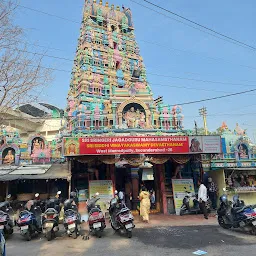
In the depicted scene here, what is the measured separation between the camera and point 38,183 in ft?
47.1

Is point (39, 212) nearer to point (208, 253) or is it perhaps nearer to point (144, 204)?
point (144, 204)

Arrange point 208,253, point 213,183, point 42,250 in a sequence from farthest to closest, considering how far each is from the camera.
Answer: point 213,183 → point 42,250 → point 208,253

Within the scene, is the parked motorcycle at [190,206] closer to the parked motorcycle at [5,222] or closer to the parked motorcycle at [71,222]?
the parked motorcycle at [71,222]

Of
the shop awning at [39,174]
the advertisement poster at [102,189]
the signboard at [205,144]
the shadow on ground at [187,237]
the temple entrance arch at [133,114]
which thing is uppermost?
the temple entrance arch at [133,114]

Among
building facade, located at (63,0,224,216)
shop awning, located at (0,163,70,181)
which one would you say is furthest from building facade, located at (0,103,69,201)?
building facade, located at (63,0,224,216)

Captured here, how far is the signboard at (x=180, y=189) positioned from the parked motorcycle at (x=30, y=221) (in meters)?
7.25

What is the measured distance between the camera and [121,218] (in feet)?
26.0

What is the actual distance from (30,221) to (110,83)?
1964 cm

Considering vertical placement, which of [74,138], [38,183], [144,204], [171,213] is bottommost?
[171,213]

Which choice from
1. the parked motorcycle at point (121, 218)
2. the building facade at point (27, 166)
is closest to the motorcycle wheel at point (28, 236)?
the parked motorcycle at point (121, 218)

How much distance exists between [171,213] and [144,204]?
290 cm

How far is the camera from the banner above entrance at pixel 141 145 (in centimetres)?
1185

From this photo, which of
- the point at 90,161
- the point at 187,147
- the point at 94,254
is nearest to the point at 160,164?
the point at 187,147

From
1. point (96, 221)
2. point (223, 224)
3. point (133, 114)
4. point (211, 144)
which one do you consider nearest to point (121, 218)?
point (96, 221)
